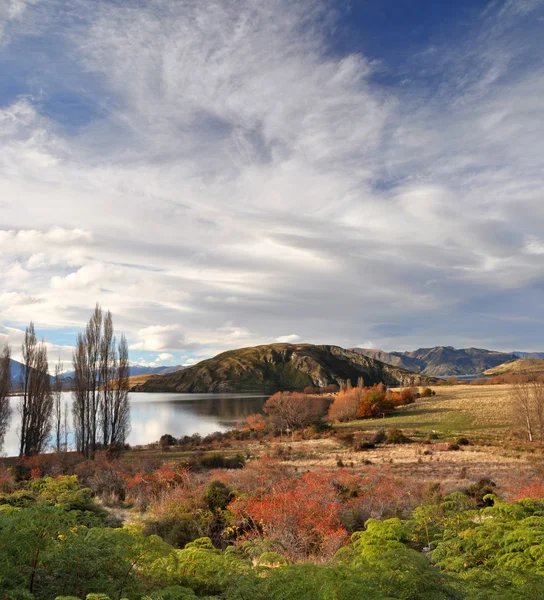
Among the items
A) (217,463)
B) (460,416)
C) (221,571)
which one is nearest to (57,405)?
(217,463)

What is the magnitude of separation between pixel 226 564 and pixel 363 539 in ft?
7.35

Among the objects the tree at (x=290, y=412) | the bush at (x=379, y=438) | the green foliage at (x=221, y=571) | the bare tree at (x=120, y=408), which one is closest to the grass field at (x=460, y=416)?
the tree at (x=290, y=412)

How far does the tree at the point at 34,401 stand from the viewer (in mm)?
31969

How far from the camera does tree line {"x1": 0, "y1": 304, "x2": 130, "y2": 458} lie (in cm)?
3192

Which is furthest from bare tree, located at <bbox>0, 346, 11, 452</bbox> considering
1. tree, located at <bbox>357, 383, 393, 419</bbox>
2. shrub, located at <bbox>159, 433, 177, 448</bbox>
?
tree, located at <bbox>357, 383, 393, 419</bbox>

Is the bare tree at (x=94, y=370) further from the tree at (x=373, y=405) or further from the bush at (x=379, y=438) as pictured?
the tree at (x=373, y=405)

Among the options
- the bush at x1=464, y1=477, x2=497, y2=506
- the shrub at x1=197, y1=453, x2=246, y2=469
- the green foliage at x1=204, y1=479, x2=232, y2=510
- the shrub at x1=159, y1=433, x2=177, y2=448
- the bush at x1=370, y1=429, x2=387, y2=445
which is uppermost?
the green foliage at x1=204, y1=479, x2=232, y2=510

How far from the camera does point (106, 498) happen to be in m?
16.2

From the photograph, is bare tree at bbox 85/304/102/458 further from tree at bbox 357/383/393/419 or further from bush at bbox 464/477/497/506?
tree at bbox 357/383/393/419

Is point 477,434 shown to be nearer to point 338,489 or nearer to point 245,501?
point 338,489

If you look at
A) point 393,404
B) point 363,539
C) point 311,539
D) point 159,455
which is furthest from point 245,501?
point 393,404

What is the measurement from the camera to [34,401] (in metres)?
32.5

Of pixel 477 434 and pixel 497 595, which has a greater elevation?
pixel 497 595

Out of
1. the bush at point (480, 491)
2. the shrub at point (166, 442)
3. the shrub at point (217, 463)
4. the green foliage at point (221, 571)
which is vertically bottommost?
the shrub at point (166, 442)
